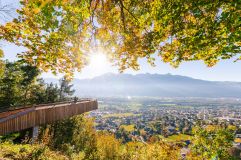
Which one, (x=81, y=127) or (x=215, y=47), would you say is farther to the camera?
(x=81, y=127)

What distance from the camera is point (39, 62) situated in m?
7.75

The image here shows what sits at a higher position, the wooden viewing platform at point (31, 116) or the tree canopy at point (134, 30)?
the tree canopy at point (134, 30)

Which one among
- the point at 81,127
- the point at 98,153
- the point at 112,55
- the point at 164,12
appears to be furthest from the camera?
the point at 81,127

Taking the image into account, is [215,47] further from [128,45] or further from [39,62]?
[39,62]

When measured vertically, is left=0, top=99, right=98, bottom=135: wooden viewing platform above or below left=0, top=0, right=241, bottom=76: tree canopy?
below

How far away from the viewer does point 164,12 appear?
6941 mm

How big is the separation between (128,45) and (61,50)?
335 cm

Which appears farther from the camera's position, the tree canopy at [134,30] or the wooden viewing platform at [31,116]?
the wooden viewing platform at [31,116]

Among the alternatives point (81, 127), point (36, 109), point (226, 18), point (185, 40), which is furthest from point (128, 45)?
point (81, 127)

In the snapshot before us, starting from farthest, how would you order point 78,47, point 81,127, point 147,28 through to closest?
point 81,127
point 78,47
point 147,28

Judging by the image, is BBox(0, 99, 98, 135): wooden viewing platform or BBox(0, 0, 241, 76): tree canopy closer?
BBox(0, 0, 241, 76): tree canopy

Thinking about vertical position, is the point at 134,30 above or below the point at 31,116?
above

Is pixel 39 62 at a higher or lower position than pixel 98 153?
higher

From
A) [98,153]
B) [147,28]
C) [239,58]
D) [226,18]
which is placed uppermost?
[147,28]
